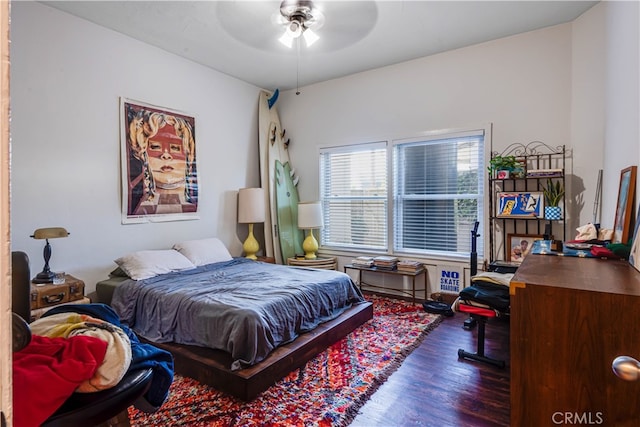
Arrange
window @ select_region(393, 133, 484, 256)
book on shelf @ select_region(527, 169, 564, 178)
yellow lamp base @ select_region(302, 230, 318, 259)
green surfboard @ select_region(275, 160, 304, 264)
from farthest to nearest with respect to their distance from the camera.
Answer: green surfboard @ select_region(275, 160, 304, 264) < yellow lamp base @ select_region(302, 230, 318, 259) < window @ select_region(393, 133, 484, 256) < book on shelf @ select_region(527, 169, 564, 178)

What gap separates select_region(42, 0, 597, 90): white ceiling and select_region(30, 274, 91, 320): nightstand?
2387 mm

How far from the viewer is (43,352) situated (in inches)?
41.6

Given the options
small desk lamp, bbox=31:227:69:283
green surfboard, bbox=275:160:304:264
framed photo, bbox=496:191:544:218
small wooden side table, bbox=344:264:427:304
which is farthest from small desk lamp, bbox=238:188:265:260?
framed photo, bbox=496:191:544:218

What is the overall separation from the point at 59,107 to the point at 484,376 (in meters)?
4.12

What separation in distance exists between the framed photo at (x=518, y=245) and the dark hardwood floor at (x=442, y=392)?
940 mm

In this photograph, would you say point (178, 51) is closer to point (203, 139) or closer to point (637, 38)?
point (203, 139)

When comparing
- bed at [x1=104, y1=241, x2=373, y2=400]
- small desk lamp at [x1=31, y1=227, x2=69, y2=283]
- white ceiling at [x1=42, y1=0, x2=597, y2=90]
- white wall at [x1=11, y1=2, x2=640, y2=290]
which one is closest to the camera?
bed at [x1=104, y1=241, x2=373, y2=400]

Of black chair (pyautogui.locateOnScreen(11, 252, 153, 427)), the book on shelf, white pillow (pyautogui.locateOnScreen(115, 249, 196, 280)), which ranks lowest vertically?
black chair (pyautogui.locateOnScreen(11, 252, 153, 427))

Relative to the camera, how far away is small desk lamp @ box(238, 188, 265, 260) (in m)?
4.34

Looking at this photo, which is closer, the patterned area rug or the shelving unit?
the patterned area rug

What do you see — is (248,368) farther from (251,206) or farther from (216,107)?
(216,107)

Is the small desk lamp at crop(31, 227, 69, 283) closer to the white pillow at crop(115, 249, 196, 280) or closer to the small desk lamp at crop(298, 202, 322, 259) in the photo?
the white pillow at crop(115, 249, 196, 280)

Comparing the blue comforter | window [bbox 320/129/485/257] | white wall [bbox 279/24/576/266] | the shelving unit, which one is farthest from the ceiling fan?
the shelving unit

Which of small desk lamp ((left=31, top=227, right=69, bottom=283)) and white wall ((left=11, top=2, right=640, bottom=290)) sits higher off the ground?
white wall ((left=11, top=2, right=640, bottom=290))
